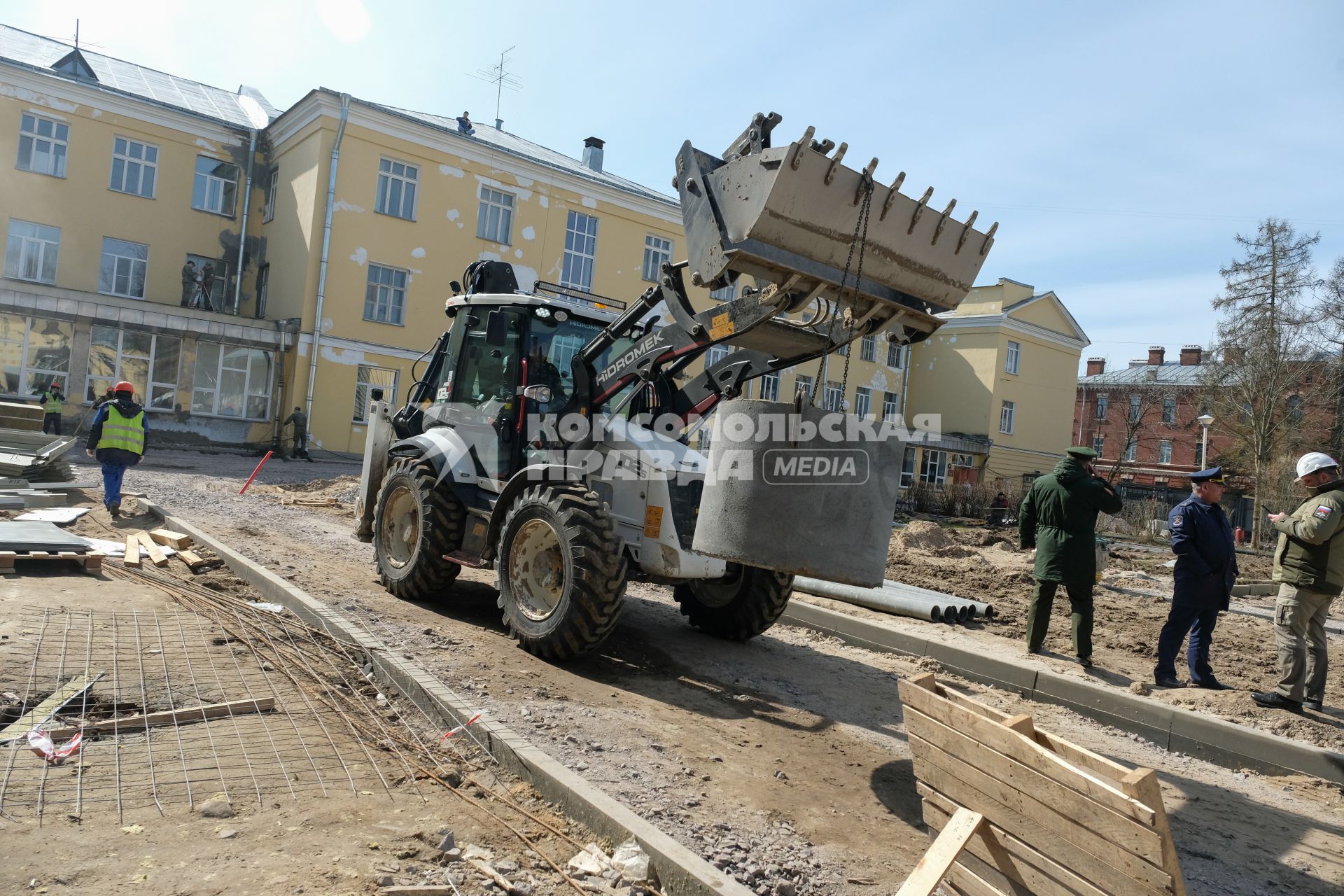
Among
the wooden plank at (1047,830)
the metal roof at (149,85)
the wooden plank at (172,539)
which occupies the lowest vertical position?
the wooden plank at (172,539)

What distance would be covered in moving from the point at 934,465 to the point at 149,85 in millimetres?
33466

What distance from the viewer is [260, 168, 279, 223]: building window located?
90.7 feet

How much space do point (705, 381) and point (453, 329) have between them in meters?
2.84

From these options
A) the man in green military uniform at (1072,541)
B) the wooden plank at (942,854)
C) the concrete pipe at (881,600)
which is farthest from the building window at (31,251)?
the wooden plank at (942,854)

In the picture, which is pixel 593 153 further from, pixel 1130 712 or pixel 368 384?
pixel 1130 712

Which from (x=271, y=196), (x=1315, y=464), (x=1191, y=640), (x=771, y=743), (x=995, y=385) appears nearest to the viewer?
(x=771, y=743)

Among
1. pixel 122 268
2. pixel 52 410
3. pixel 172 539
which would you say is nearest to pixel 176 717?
pixel 172 539

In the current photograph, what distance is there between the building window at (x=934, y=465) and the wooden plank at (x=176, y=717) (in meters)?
38.1

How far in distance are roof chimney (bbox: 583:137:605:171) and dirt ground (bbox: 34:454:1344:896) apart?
28.2m

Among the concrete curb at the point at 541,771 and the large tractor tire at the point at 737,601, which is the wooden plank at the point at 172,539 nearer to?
the concrete curb at the point at 541,771

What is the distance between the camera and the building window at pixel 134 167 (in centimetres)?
2589

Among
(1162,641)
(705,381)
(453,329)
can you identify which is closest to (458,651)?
(705,381)

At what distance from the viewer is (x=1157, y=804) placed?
287 cm

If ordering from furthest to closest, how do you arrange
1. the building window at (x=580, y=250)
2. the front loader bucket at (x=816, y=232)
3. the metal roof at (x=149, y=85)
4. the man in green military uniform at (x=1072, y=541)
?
the building window at (x=580, y=250) → the metal roof at (x=149, y=85) → the man in green military uniform at (x=1072, y=541) → the front loader bucket at (x=816, y=232)
